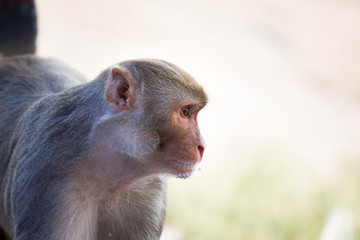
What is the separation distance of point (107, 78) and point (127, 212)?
2.08ft

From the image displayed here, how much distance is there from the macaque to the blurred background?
2.31 m

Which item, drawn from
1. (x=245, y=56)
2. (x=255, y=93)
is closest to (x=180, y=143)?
(x=255, y=93)

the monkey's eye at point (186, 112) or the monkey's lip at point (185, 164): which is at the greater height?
the monkey's eye at point (186, 112)

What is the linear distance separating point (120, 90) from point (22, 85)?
3.48ft

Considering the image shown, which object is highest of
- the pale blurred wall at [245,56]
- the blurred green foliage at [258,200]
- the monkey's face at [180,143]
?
the monkey's face at [180,143]

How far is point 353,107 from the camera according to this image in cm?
764

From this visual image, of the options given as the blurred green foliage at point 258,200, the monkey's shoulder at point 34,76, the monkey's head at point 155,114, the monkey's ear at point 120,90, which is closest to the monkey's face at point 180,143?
the monkey's head at point 155,114

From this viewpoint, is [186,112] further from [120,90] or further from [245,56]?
[245,56]

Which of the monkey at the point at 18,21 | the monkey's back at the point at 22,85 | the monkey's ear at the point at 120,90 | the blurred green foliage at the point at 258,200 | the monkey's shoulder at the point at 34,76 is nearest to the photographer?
the monkey's ear at the point at 120,90

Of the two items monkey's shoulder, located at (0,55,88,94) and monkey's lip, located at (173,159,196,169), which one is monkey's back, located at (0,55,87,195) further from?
monkey's lip, located at (173,159,196,169)

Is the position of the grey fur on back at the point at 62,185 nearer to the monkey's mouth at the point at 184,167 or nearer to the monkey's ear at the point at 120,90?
the monkey's ear at the point at 120,90

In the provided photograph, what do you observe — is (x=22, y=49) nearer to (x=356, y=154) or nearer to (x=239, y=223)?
(x=239, y=223)

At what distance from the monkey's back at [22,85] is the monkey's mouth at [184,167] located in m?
1.05

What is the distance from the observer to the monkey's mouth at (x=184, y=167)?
218 cm
